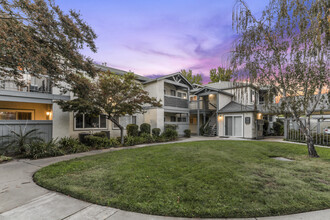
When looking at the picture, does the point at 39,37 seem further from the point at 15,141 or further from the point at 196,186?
the point at 196,186

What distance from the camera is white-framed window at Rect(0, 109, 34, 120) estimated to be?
1088 centimetres

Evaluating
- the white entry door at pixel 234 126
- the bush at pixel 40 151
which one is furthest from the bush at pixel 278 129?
the bush at pixel 40 151

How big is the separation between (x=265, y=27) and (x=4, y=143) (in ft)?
41.7

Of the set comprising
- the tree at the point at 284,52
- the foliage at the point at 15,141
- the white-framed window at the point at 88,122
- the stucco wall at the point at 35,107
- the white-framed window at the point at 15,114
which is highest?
the tree at the point at 284,52

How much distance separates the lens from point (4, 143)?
772 cm

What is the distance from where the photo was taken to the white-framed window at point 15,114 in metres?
10.9

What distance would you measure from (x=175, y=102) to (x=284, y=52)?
36.0ft

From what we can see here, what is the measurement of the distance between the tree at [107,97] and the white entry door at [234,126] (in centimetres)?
934

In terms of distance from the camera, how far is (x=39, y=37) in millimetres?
5973

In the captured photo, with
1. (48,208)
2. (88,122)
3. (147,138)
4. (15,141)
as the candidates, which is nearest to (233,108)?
(147,138)

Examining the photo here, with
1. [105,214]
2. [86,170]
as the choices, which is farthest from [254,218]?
[86,170]

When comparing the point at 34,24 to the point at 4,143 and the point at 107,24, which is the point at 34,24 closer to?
the point at 4,143

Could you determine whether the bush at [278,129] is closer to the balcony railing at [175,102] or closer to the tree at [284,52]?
the balcony railing at [175,102]

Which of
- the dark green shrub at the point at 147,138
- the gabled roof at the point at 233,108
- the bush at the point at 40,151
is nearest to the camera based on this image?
the bush at the point at 40,151
